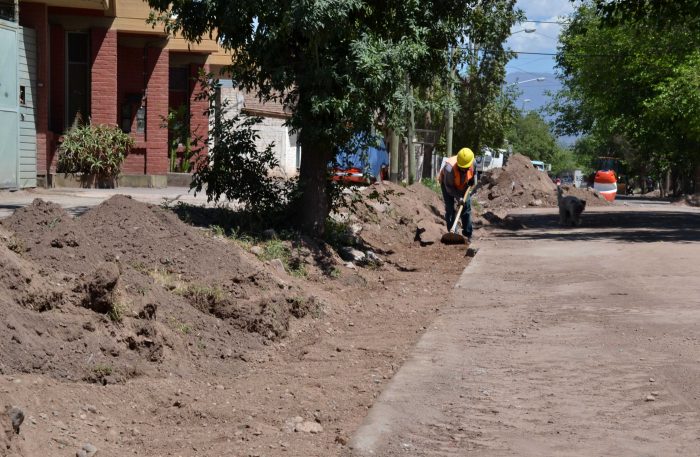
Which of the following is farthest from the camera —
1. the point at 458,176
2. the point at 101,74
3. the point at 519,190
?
Answer: the point at 519,190

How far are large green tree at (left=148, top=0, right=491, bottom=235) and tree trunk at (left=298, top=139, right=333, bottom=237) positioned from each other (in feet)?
0.04

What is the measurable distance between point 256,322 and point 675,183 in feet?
185

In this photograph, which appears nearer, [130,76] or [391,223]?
[391,223]

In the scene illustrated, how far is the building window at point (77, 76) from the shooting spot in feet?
80.3

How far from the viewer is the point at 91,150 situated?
23.2 meters

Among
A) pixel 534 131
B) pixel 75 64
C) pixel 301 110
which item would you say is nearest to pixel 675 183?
pixel 75 64

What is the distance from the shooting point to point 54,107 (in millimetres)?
24359

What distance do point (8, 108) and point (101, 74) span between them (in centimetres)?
392

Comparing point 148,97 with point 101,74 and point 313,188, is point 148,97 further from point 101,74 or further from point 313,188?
point 313,188

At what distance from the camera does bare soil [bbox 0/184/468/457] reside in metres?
5.58

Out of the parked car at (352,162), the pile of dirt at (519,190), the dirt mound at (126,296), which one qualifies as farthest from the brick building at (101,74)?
the pile of dirt at (519,190)

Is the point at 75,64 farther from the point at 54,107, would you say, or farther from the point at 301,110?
the point at 301,110

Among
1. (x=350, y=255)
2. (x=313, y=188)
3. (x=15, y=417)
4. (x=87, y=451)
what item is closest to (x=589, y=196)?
(x=350, y=255)

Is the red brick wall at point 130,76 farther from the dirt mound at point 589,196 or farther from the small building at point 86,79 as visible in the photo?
the dirt mound at point 589,196
